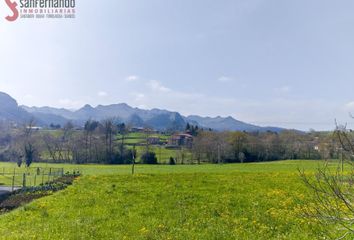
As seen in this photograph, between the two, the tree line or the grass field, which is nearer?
the grass field

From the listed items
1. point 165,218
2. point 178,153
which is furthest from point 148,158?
point 165,218

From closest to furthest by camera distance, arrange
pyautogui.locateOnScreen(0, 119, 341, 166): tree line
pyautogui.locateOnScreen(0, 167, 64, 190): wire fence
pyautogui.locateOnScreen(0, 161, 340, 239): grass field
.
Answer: pyautogui.locateOnScreen(0, 161, 340, 239): grass field < pyautogui.locateOnScreen(0, 167, 64, 190): wire fence < pyautogui.locateOnScreen(0, 119, 341, 166): tree line

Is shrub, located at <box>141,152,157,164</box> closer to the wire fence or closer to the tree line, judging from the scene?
the tree line

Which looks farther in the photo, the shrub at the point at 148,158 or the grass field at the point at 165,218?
the shrub at the point at 148,158

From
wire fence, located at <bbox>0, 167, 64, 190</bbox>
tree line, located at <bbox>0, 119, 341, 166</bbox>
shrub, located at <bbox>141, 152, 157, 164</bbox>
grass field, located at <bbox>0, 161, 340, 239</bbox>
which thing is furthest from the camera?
tree line, located at <bbox>0, 119, 341, 166</bbox>

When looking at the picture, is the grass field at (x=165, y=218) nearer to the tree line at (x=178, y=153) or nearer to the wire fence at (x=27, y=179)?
the wire fence at (x=27, y=179)

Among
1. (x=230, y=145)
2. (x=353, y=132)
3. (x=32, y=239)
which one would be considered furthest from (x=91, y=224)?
(x=230, y=145)

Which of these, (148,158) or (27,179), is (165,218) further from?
(148,158)

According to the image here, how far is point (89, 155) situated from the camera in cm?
12344

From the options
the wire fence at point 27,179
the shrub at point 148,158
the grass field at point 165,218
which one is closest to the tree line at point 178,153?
the shrub at point 148,158

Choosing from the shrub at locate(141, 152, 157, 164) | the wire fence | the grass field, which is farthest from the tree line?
the grass field

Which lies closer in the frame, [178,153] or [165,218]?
[165,218]

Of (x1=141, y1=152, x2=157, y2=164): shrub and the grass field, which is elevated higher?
the grass field

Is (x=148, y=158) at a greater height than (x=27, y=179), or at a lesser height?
greater
